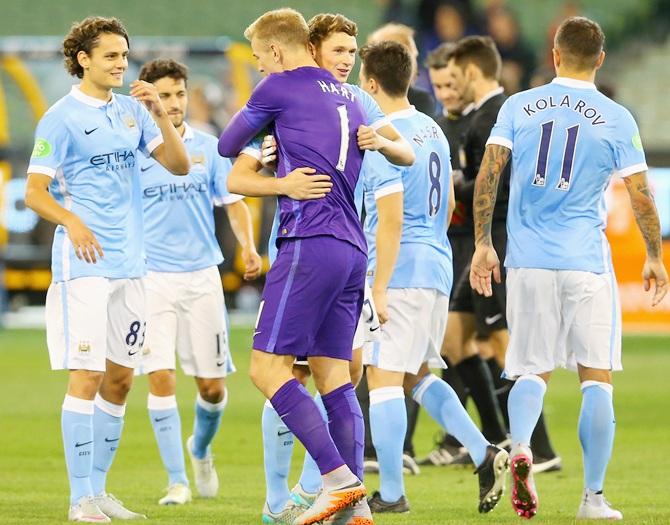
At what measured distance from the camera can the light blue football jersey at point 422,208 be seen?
290 inches

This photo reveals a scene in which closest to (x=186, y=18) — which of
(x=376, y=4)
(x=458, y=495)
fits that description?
(x=376, y=4)

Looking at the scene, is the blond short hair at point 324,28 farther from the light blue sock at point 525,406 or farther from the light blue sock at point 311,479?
the light blue sock at point 525,406

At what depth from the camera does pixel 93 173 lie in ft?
22.7

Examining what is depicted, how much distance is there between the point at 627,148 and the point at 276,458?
2.14 metres

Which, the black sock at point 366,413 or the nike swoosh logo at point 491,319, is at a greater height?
the nike swoosh logo at point 491,319

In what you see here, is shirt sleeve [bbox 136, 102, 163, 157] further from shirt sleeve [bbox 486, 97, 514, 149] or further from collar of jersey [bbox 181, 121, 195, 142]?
shirt sleeve [bbox 486, 97, 514, 149]

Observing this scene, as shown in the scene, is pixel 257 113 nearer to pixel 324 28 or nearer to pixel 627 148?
pixel 324 28

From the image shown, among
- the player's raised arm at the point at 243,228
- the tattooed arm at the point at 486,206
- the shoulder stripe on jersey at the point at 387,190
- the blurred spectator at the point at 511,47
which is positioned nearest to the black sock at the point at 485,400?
the player's raised arm at the point at 243,228

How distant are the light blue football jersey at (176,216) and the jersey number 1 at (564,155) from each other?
2.00 meters

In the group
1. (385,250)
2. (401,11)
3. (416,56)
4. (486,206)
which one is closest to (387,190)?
(385,250)

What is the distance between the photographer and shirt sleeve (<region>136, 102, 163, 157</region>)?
718 cm

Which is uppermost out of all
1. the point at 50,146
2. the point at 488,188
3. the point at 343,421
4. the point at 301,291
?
the point at 50,146

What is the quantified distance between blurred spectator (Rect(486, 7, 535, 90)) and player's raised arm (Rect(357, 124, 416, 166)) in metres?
16.1

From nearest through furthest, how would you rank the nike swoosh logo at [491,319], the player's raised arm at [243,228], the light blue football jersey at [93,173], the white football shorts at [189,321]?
the light blue football jersey at [93,173]
the white football shorts at [189,321]
the player's raised arm at [243,228]
the nike swoosh logo at [491,319]
